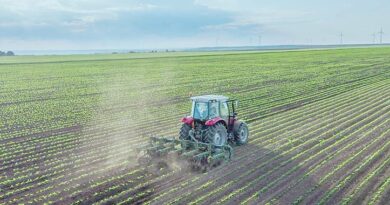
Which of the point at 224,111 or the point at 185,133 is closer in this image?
the point at 185,133

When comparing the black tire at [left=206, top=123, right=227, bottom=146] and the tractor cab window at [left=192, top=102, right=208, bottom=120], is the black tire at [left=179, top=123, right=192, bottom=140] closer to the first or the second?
the tractor cab window at [left=192, top=102, right=208, bottom=120]

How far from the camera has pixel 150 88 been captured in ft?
132

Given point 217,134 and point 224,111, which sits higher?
point 224,111

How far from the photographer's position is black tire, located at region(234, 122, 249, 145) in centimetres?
1709

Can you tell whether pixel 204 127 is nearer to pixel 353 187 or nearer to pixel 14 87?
pixel 353 187

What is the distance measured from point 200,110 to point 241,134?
228 cm

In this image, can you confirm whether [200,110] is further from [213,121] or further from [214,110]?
[213,121]

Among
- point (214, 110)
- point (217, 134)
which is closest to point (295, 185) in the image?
point (217, 134)

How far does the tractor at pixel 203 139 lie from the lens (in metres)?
14.7

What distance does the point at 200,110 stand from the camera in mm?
16062

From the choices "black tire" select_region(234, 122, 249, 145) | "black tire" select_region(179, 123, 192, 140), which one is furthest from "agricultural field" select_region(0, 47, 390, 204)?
"black tire" select_region(179, 123, 192, 140)

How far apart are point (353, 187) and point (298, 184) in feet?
5.18

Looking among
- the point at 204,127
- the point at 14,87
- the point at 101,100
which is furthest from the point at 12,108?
the point at 204,127

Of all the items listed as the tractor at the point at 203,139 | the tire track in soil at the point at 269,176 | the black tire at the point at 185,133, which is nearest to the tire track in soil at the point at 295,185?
the tire track in soil at the point at 269,176
